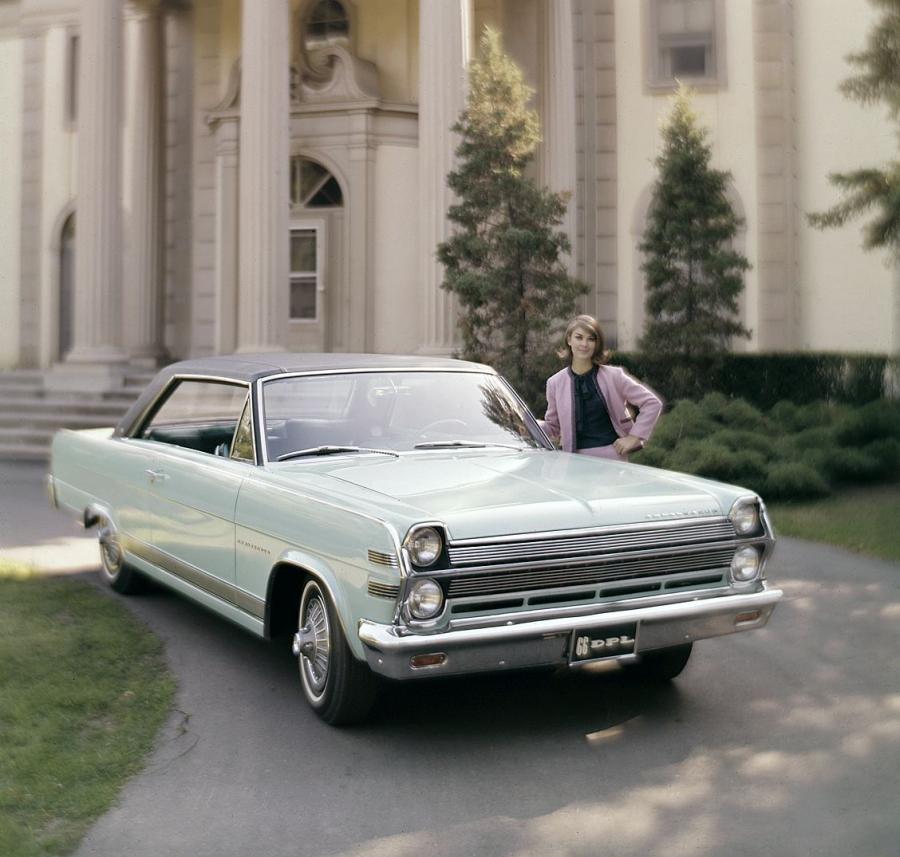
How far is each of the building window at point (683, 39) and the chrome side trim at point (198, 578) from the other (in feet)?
49.6

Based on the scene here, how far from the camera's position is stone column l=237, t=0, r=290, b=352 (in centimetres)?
1627

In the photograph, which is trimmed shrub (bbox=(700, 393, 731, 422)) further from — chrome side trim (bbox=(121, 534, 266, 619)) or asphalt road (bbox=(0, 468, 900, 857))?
chrome side trim (bbox=(121, 534, 266, 619))

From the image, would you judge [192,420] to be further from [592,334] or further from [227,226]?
[227,226]

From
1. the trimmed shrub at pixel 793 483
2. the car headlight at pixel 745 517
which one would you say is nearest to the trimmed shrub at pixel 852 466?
the trimmed shrub at pixel 793 483

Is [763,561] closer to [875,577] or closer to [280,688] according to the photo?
[280,688]

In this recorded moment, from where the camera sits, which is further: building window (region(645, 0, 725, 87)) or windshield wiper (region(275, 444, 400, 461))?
building window (region(645, 0, 725, 87))

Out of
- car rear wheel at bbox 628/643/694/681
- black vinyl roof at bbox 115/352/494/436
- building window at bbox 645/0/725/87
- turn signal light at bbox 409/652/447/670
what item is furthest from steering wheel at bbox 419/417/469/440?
building window at bbox 645/0/725/87

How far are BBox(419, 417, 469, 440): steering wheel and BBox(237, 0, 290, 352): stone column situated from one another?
10377mm

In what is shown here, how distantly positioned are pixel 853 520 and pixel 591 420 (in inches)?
168

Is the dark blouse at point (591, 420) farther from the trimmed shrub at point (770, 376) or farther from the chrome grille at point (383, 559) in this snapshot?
the trimmed shrub at point (770, 376)

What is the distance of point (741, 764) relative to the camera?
455cm

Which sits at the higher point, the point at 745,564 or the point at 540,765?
the point at 745,564

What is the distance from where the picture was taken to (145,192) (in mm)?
20953

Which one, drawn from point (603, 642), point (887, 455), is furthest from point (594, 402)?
point (887, 455)
